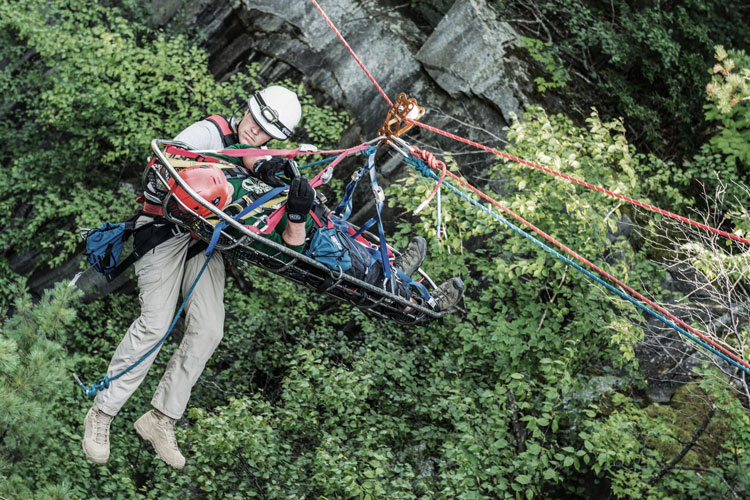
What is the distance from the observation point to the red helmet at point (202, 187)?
3.85 meters

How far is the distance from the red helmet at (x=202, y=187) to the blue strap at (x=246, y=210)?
10 centimetres

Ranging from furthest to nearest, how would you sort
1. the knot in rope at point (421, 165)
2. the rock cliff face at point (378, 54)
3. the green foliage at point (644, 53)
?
the green foliage at point (644, 53) < the rock cliff face at point (378, 54) < the knot in rope at point (421, 165)

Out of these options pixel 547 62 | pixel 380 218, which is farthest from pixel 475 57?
pixel 380 218

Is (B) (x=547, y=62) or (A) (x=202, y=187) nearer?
(A) (x=202, y=187)

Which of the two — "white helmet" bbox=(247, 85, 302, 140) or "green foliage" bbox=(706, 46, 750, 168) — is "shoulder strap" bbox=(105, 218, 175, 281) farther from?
"green foliage" bbox=(706, 46, 750, 168)

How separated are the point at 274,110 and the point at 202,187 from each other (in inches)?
29.3

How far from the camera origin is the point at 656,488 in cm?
570

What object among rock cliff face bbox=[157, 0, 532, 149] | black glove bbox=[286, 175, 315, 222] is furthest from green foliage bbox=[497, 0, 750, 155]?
black glove bbox=[286, 175, 315, 222]

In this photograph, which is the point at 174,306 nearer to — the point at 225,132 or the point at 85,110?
the point at 225,132

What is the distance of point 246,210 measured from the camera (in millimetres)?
4121

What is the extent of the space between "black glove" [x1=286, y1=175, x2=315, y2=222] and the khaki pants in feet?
2.29

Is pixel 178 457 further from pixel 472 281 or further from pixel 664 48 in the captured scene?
pixel 664 48

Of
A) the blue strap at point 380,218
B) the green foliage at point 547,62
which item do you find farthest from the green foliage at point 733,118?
the blue strap at point 380,218

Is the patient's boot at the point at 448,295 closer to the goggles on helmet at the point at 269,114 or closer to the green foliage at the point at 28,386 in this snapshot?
the goggles on helmet at the point at 269,114
